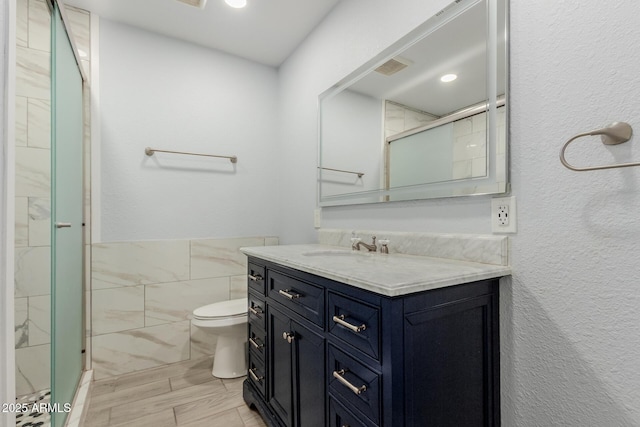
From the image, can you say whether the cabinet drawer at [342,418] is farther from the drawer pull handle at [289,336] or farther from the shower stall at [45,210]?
the shower stall at [45,210]

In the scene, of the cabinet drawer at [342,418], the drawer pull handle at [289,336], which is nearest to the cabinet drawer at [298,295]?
the drawer pull handle at [289,336]

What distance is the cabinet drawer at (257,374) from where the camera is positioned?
5.19 feet

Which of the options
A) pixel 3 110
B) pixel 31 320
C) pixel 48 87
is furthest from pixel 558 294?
pixel 48 87

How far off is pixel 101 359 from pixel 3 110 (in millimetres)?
1889

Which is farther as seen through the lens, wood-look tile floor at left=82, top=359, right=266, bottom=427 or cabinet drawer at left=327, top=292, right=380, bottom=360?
wood-look tile floor at left=82, top=359, right=266, bottom=427

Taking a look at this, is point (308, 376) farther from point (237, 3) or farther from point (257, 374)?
point (237, 3)

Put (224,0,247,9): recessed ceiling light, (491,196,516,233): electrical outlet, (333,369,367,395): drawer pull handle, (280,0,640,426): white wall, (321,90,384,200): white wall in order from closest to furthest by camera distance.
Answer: (280,0,640,426): white wall → (333,369,367,395): drawer pull handle → (491,196,516,233): electrical outlet → (321,90,384,200): white wall → (224,0,247,9): recessed ceiling light

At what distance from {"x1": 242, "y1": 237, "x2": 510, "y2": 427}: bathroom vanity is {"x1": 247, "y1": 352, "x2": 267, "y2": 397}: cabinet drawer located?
280mm

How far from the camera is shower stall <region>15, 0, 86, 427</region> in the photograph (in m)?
1.07

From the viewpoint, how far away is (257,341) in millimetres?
1686

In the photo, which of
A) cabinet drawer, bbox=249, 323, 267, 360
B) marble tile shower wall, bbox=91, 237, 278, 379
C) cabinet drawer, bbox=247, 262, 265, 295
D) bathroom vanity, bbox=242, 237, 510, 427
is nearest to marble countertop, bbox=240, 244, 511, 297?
bathroom vanity, bbox=242, 237, 510, 427

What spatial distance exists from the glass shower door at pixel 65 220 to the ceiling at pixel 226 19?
22.7 inches

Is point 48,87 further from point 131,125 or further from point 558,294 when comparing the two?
point 558,294

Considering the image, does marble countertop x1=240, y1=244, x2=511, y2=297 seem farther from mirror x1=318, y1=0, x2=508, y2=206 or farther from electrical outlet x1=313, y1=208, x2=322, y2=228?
electrical outlet x1=313, y1=208, x2=322, y2=228
